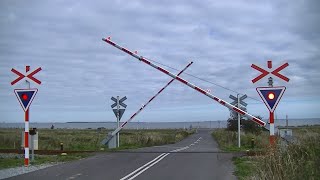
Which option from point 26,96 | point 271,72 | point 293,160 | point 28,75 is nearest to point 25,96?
point 26,96

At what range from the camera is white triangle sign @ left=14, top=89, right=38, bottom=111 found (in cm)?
1786

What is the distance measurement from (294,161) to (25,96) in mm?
11753

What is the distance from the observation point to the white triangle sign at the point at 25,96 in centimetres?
1786

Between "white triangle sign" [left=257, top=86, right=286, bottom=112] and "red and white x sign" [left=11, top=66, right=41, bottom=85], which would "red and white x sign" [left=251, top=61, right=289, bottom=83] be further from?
"red and white x sign" [left=11, top=66, right=41, bottom=85]

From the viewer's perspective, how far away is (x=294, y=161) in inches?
396

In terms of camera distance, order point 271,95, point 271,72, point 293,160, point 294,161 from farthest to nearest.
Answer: point 271,72 → point 271,95 → point 293,160 → point 294,161

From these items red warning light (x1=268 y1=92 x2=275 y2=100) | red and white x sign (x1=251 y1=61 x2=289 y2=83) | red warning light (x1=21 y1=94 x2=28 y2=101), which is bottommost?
red warning light (x1=268 y1=92 x2=275 y2=100)

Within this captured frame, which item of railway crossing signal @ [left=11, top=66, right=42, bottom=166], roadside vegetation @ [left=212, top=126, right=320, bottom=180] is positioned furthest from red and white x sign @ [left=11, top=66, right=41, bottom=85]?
roadside vegetation @ [left=212, top=126, right=320, bottom=180]

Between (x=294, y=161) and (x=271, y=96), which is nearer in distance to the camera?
(x=294, y=161)

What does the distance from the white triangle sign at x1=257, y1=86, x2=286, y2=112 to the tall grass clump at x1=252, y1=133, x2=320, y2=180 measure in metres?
2.00

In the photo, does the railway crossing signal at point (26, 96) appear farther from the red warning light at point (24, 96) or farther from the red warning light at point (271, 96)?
the red warning light at point (271, 96)

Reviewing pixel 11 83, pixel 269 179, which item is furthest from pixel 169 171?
pixel 11 83

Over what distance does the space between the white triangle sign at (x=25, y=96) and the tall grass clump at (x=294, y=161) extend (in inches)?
402

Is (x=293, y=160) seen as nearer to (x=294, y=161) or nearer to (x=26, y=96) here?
(x=294, y=161)
